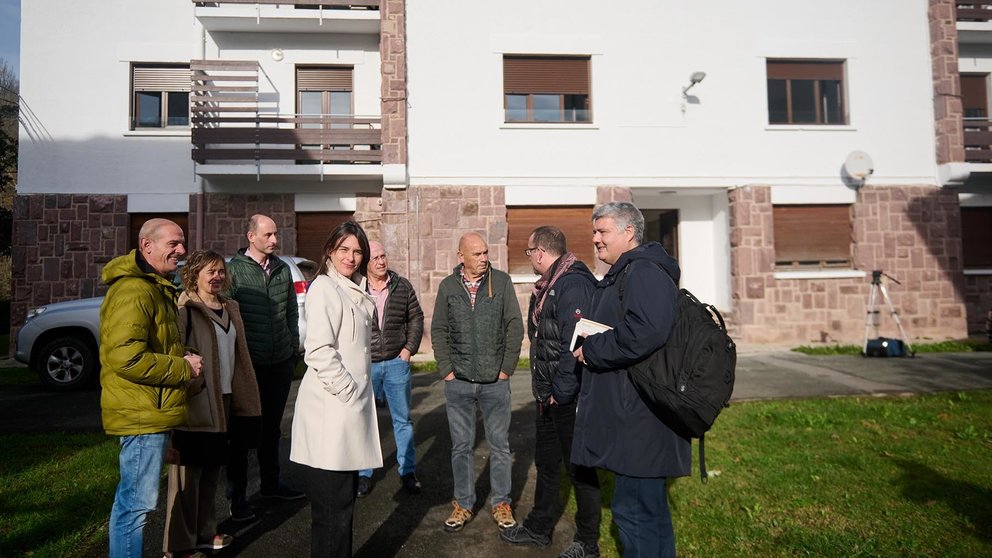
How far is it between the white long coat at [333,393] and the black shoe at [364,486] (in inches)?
62.9

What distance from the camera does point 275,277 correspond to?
14.0 ft

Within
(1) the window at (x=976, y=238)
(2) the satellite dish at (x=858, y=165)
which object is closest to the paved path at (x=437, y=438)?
(2) the satellite dish at (x=858, y=165)

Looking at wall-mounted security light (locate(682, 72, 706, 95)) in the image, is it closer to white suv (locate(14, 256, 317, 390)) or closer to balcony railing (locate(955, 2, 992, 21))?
balcony railing (locate(955, 2, 992, 21))

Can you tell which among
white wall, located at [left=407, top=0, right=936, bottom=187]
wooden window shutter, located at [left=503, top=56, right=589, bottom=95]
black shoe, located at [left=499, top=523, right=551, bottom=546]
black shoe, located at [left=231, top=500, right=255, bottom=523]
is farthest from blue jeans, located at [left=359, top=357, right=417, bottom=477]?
wooden window shutter, located at [left=503, top=56, right=589, bottom=95]

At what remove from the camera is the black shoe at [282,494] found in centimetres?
427

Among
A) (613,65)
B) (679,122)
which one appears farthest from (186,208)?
(679,122)

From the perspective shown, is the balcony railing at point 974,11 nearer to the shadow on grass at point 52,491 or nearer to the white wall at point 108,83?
the white wall at point 108,83

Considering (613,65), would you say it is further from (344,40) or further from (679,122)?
(344,40)

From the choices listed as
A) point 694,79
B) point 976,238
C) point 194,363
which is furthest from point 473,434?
point 976,238

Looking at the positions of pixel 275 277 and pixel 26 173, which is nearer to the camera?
pixel 275 277

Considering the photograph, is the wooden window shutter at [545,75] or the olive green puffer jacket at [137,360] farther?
the wooden window shutter at [545,75]

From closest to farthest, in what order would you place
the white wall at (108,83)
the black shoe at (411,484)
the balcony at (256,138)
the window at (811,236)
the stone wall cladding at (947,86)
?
the black shoe at (411,484)
the balcony at (256,138)
the white wall at (108,83)
the stone wall cladding at (947,86)
the window at (811,236)

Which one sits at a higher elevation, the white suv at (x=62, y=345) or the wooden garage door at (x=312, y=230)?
the wooden garage door at (x=312, y=230)

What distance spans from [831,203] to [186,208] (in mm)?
13705
